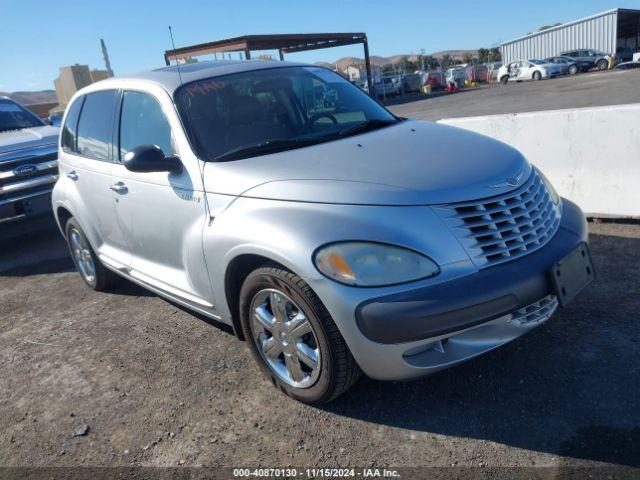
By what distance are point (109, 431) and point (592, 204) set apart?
436cm

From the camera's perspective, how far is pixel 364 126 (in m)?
3.62

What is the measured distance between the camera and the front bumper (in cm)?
234

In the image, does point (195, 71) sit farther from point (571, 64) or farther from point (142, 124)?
point (571, 64)

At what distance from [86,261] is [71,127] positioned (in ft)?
4.01

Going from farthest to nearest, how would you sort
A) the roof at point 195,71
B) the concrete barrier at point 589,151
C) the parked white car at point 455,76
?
the parked white car at point 455,76 < the concrete barrier at point 589,151 < the roof at point 195,71

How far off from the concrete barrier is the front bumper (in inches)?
107

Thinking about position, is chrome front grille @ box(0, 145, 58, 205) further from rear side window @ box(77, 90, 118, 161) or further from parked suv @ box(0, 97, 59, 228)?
rear side window @ box(77, 90, 118, 161)

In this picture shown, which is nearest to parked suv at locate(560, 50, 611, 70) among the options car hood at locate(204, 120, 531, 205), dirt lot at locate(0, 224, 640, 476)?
dirt lot at locate(0, 224, 640, 476)

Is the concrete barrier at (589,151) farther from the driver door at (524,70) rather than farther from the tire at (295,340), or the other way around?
the driver door at (524,70)

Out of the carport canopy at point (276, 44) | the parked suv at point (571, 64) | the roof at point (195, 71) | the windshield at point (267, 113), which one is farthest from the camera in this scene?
the parked suv at point (571, 64)

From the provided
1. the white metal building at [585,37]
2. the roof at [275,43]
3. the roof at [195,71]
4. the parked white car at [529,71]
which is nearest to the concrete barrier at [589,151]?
the roof at [195,71]

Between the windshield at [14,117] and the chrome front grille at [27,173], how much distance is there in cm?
124

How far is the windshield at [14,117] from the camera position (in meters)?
7.92

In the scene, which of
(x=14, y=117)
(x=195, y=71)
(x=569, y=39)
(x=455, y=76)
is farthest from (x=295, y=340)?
(x=569, y=39)
